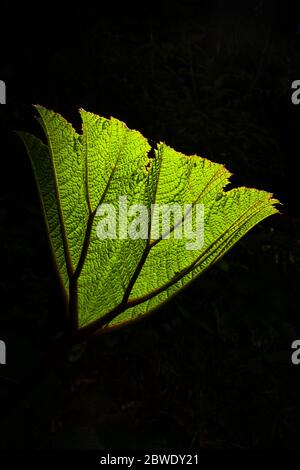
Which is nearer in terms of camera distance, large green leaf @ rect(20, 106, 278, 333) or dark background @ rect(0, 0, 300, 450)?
large green leaf @ rect(20, 106, 278, 333)

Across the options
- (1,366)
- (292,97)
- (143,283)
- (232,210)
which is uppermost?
(292,97)

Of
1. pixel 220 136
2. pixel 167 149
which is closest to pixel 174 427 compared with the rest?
pixel 167 149

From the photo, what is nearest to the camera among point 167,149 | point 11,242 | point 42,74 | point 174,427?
point 167,149

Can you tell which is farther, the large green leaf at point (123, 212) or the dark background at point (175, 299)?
the dark background at point (175, 299)

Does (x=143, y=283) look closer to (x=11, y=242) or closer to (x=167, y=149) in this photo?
(x=167, y=149)
